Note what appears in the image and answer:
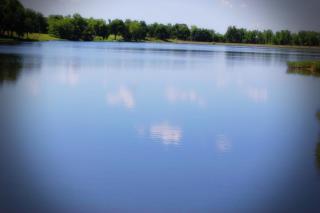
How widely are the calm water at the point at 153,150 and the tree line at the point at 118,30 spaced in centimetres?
4164

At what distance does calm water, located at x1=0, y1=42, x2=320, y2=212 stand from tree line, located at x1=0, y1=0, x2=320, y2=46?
4164 cm

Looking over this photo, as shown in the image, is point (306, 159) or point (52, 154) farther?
point (306, 159)

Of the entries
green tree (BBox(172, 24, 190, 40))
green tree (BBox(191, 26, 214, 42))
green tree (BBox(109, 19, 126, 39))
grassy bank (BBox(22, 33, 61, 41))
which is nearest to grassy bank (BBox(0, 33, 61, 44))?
grassy bank (BBox(22, 33, 61, 41))

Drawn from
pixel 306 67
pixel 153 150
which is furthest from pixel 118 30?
pixel 153 150

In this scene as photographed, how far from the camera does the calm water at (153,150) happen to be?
5.34 meters

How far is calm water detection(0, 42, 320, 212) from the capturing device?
5.34 m

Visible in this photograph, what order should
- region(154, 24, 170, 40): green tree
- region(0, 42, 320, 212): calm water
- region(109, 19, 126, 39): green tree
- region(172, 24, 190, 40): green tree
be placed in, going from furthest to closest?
region(172, 24, 190, 40): green tree, region(154, 24, 170, 40): green tree, region(109, 19, 126, 39): green tree, region(0, 42, 320, 212): calm water

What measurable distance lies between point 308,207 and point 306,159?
232 cm

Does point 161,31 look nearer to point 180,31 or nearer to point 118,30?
point 180,31

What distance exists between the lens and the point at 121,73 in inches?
814

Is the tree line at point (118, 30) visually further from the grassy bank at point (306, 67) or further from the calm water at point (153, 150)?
the calm water at point (153, 150)

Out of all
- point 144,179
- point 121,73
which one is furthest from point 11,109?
point 121,73

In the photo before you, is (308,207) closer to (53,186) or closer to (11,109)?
(53,186)

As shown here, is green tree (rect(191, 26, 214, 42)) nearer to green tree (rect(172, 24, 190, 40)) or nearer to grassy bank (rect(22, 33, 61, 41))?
green tree (rect(172, 24, 190, 40))
